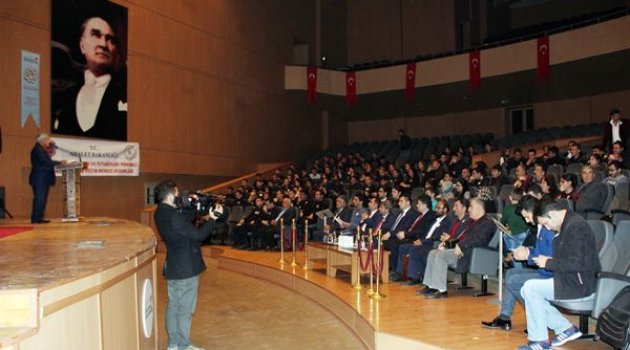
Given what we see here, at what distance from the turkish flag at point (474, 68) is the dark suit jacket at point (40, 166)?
10.8 metres

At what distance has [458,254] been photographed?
5941 millimetres

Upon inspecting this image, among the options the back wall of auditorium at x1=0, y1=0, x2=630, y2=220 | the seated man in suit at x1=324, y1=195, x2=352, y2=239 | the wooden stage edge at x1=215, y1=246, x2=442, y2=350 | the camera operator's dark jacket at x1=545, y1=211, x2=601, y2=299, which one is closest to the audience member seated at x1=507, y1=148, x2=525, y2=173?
the seated man in suit at x1=324, y1=195, x2=352, y2=239

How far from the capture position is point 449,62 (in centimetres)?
1557

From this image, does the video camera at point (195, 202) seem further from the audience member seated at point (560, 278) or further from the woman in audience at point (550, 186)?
the woman in audience at point (550, 186)

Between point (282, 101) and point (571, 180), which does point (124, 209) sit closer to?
point (282, 101)

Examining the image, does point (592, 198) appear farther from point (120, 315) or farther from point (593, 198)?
point (120, 315)

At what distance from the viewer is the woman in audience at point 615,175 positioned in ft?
22.6

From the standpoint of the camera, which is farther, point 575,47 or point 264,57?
A: point 264,57

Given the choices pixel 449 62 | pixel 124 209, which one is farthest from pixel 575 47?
pixel 124 209

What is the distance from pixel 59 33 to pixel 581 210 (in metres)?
9.03

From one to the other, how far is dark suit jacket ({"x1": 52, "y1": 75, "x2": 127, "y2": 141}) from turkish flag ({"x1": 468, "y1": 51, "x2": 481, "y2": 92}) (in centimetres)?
841

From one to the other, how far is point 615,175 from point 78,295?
6484 millimetres

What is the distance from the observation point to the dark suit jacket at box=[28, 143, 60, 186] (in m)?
7.16

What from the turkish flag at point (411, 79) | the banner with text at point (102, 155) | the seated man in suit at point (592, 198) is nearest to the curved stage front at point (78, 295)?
the seated man in suit at point (592, 198)
